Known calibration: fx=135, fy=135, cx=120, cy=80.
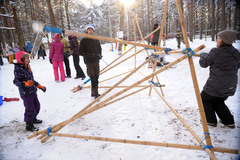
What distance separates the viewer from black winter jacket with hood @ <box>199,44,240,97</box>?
1946mm

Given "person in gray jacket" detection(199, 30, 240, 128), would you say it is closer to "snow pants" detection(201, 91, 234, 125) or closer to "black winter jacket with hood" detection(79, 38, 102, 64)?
"snow pants" detection(201, 91, 234, 125)

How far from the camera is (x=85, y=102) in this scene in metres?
3.73

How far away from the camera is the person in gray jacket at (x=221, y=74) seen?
193 centimetres

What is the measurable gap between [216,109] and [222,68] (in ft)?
2.41

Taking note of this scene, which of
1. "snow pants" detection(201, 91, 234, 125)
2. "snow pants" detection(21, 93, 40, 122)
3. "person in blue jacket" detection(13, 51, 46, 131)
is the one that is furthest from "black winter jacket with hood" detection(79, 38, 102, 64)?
"snow pants" detection(201, 91, 234, 125)

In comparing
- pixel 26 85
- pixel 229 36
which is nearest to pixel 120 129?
pixel 26 85

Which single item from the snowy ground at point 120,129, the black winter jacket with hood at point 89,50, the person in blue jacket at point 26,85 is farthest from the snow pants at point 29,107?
the black winter jacket with hood at point 89,50

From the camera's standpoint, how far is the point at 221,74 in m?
2.03

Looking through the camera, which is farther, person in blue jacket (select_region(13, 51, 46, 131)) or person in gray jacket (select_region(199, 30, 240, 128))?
person in blue jacket (select_region(13, 51, 46, 131))

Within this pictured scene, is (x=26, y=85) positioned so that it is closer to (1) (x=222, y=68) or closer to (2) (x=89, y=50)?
(2) (x=89, y=50)

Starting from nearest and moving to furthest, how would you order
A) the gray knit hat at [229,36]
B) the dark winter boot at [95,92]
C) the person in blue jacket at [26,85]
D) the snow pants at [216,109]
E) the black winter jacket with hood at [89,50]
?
the gray knit hat at [229,36] < the snow pants at [216,109] < the person in blue jacket at [26,85] < the black winter jacket with hood at [89,50] < the dark winter boot at [95,92]

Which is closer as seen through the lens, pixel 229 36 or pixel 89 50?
pixel 229 36

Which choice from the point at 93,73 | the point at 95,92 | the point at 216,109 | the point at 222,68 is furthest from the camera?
the point at 95,92

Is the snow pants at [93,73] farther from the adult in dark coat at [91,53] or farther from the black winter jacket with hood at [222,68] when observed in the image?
the black winter jacket with hood at [222,68]
